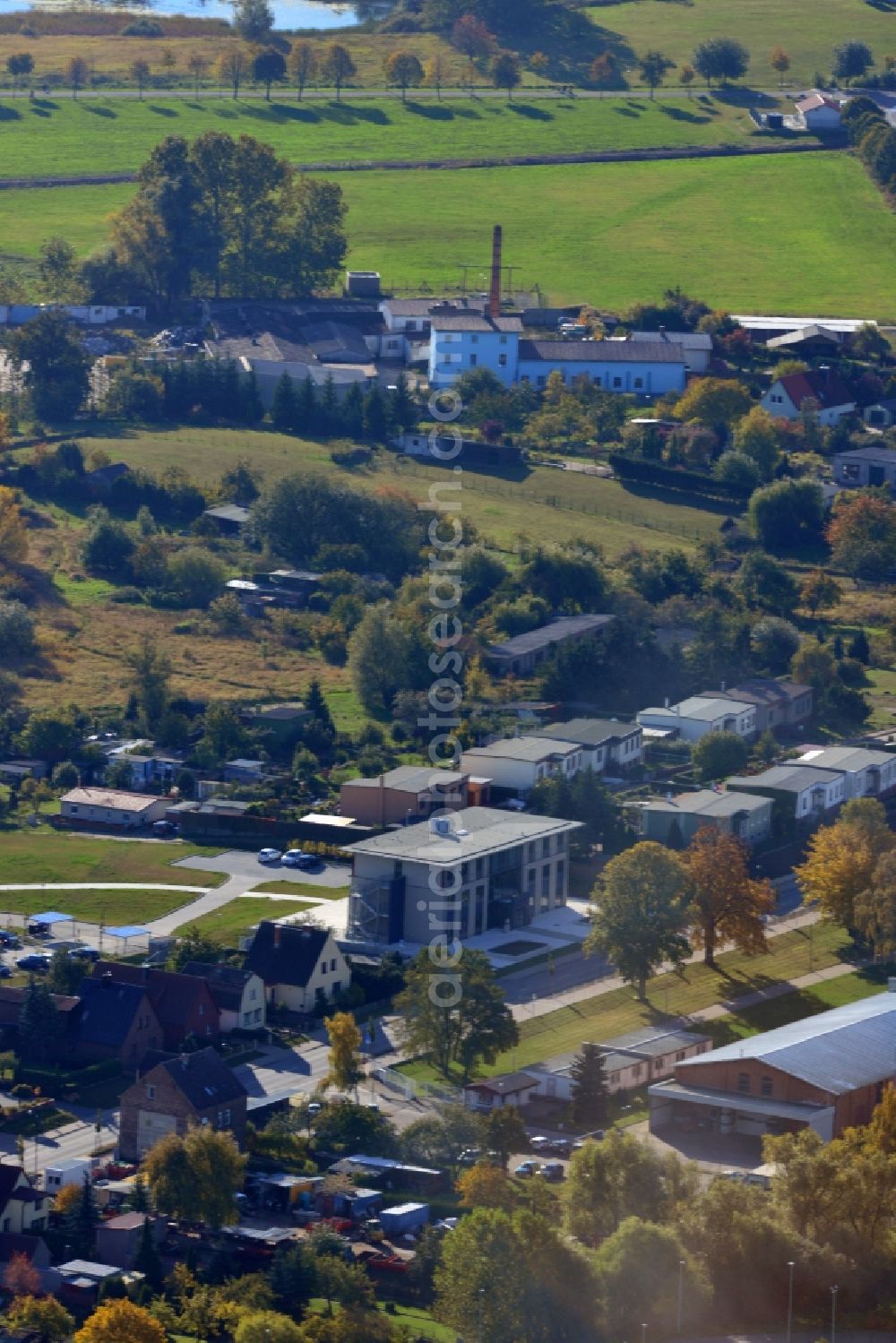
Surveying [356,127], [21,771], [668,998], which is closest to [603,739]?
[668,998]

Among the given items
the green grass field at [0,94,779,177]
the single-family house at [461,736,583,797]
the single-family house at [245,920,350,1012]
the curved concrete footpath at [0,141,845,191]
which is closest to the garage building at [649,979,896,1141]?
the single-family house at [245,920,350,1012]

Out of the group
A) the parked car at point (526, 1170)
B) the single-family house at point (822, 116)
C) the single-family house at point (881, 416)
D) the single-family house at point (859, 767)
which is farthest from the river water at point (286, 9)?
the parked car at point (526, 1170)

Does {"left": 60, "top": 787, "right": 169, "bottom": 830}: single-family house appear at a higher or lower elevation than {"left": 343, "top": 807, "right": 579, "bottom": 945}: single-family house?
lower

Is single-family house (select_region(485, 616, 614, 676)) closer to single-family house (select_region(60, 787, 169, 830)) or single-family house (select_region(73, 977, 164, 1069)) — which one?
single-family house (select_region(60, 787, 169, 830))

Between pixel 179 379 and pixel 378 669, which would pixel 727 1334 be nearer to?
pixel 378 669

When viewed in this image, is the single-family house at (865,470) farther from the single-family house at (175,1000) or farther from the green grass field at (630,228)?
the single-family house at (175,1000)

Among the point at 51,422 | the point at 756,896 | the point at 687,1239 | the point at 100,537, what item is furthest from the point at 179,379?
the point at 687,1239
